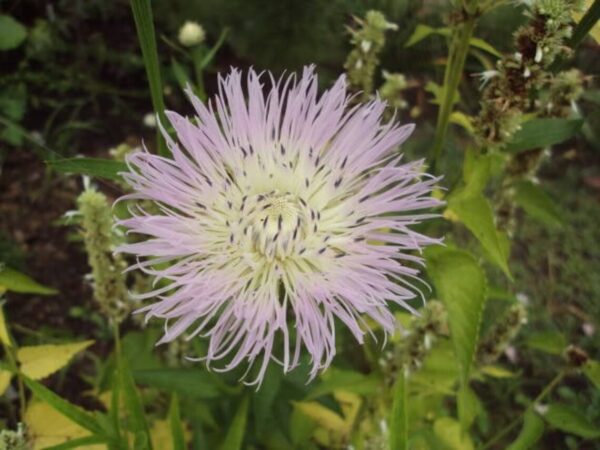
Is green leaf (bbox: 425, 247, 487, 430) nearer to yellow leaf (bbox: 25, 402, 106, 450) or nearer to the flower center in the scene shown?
the flower center

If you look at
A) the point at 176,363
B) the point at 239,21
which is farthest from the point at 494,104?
the point at 239,21

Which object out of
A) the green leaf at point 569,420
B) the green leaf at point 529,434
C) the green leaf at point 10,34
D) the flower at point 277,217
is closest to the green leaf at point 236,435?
the flower at point 277,217

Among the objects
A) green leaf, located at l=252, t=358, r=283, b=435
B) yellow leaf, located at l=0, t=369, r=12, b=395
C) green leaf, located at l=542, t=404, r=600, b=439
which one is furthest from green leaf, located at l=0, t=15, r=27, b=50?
green leaf, located at l=542, t=404, r=600, b=439

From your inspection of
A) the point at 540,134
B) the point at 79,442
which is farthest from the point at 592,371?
the point at 79,442

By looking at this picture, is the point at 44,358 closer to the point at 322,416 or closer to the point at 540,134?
the point at 322,416

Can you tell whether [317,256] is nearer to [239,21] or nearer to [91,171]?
[91,171]

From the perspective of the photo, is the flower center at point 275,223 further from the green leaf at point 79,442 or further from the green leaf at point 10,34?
the green leaf at point 10,34
